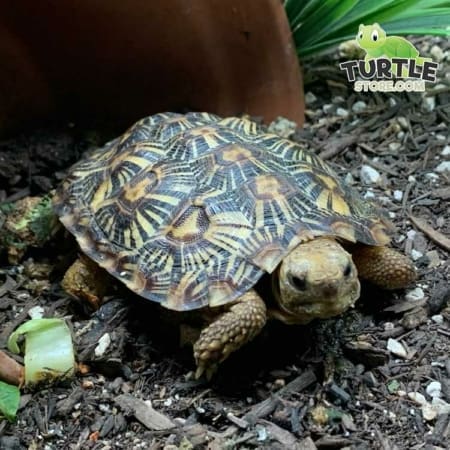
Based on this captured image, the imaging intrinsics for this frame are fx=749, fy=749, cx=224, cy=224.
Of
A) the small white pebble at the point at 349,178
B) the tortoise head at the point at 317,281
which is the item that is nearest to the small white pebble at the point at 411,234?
the small white pebble at the point at 349,178

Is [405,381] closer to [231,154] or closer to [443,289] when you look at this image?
[443,289]

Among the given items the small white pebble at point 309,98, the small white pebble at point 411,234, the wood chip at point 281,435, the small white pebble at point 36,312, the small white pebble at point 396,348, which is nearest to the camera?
the wood chip at point 281,435

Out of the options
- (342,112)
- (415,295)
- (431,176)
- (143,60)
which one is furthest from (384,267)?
(143,60)

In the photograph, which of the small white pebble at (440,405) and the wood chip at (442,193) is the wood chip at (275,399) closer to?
the small white pebble at (440,405)

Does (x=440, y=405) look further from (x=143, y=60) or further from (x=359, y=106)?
(x=143, y=60)

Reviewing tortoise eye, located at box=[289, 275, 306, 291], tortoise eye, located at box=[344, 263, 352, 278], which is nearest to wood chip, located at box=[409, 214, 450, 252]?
tortoise eye, located at box=[344, 263, 352, 278]

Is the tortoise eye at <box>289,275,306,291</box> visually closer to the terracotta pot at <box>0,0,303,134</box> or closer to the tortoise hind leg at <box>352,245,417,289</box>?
the tortoise hind leg at <box>352,245,417,289</box>
